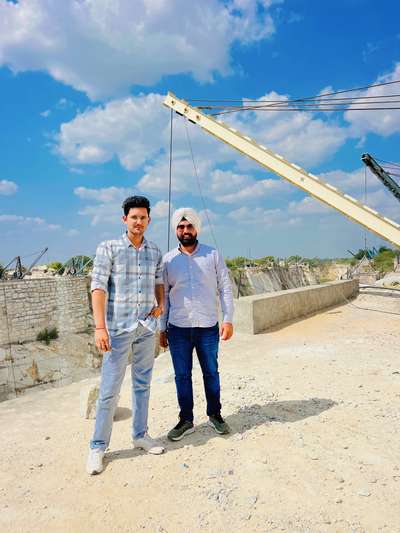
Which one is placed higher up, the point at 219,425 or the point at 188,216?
the point at 188,216

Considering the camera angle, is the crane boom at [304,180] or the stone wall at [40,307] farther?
the stone wall at [40,307]

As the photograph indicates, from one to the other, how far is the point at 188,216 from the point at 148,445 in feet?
5.49

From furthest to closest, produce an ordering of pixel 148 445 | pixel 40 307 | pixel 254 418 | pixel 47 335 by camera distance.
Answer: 1. pixel 47 335
2. pixel 40 307
3. pixel 254 418
4. pixel 148 445

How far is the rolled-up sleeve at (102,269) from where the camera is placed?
7.83 feet

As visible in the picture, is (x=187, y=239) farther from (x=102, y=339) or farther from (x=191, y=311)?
(x=102, y=339)

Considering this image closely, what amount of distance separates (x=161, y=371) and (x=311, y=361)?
1991mm

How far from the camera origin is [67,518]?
194cm

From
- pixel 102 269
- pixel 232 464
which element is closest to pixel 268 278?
pixel 232 464

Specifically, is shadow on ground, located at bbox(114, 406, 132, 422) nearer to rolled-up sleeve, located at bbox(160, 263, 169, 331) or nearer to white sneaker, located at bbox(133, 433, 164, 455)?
white sneaker, located at bbox(133, 433, 164, 455)

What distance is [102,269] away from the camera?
240cm

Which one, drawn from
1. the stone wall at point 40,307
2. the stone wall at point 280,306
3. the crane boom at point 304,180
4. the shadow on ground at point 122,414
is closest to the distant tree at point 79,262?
the stone wall at point 40,307

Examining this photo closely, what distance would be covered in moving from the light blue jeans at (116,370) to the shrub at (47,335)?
13.4 m

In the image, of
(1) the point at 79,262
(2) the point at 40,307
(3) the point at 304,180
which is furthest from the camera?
(1) the point at 79,262

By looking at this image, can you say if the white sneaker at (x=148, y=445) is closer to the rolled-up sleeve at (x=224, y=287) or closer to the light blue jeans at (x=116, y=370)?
the light blue jeans at (x=116, y=370)
